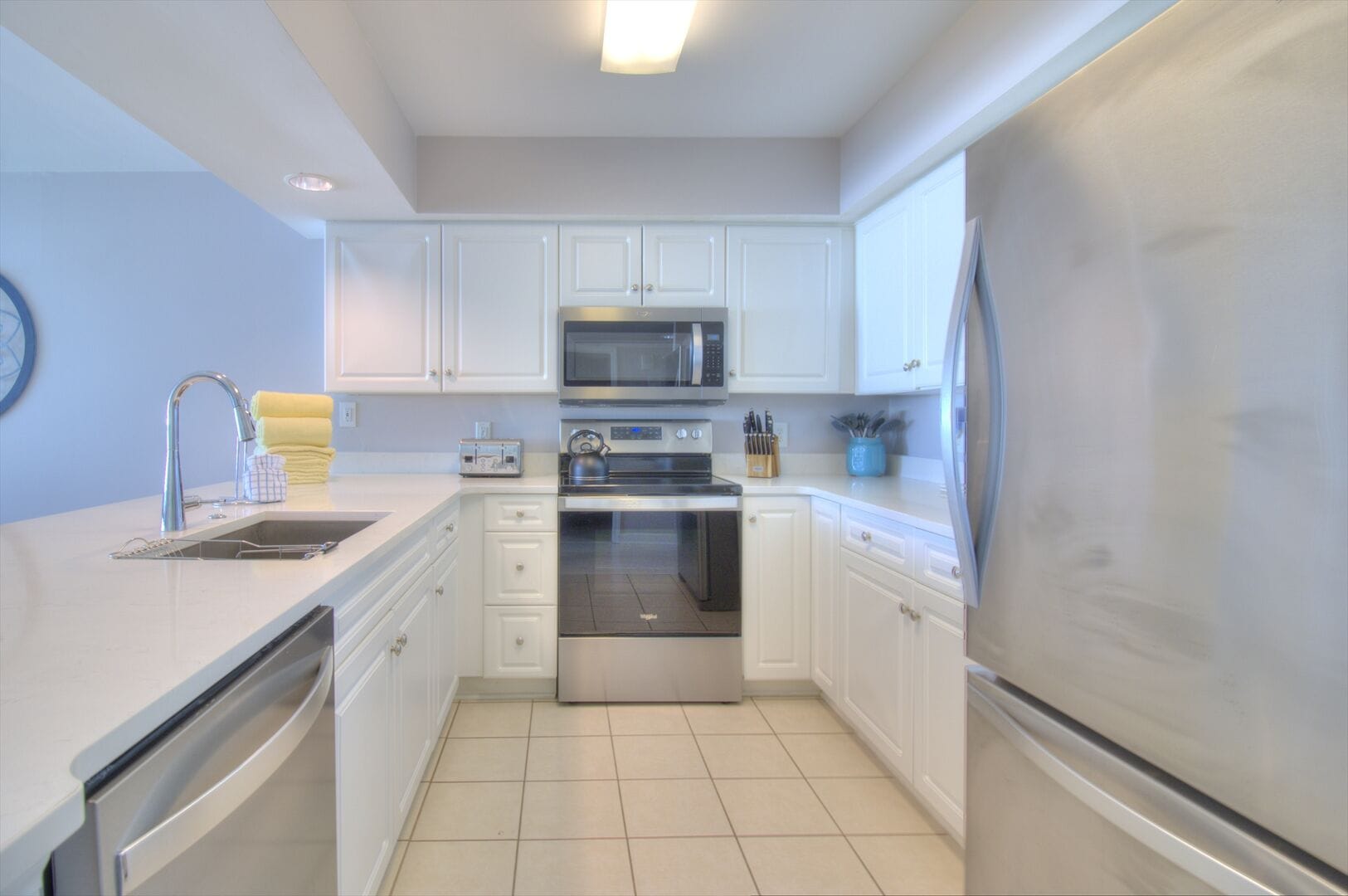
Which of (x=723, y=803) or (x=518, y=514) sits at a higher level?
(x=518, y=514)

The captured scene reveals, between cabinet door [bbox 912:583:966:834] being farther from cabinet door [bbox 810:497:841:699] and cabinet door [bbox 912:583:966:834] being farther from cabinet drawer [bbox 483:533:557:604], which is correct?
cabinet drawer [bbox 483:533:557:604]

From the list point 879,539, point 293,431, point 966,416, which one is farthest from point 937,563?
point 293,431

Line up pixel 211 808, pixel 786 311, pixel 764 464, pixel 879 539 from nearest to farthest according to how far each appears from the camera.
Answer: pixel 211 808
pixel 879 539
pixel 786 311
pixel 764 464

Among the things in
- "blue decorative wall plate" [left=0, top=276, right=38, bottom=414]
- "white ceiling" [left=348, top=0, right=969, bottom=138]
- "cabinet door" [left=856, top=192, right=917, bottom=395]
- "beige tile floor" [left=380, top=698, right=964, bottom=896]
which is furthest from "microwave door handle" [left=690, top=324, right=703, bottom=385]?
"blue decorative wall plate" [left=0, top=276, right=38, bottom=414]

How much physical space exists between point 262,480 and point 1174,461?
81.3 inches

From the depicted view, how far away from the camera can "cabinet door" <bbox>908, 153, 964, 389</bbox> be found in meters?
1.97

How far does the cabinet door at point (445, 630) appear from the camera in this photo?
1983 millimetres

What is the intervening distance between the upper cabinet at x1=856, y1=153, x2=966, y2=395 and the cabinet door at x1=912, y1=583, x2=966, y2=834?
0.79m

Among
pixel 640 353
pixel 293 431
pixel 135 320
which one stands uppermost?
pixel 135 320

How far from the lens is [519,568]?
2.43 m

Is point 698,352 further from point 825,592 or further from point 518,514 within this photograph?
point 825,592

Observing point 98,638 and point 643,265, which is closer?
point 98,638

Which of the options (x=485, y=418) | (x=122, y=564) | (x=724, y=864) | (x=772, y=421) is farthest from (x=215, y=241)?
(x=724, y=864)

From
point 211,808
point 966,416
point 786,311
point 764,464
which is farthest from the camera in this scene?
point 764,464
